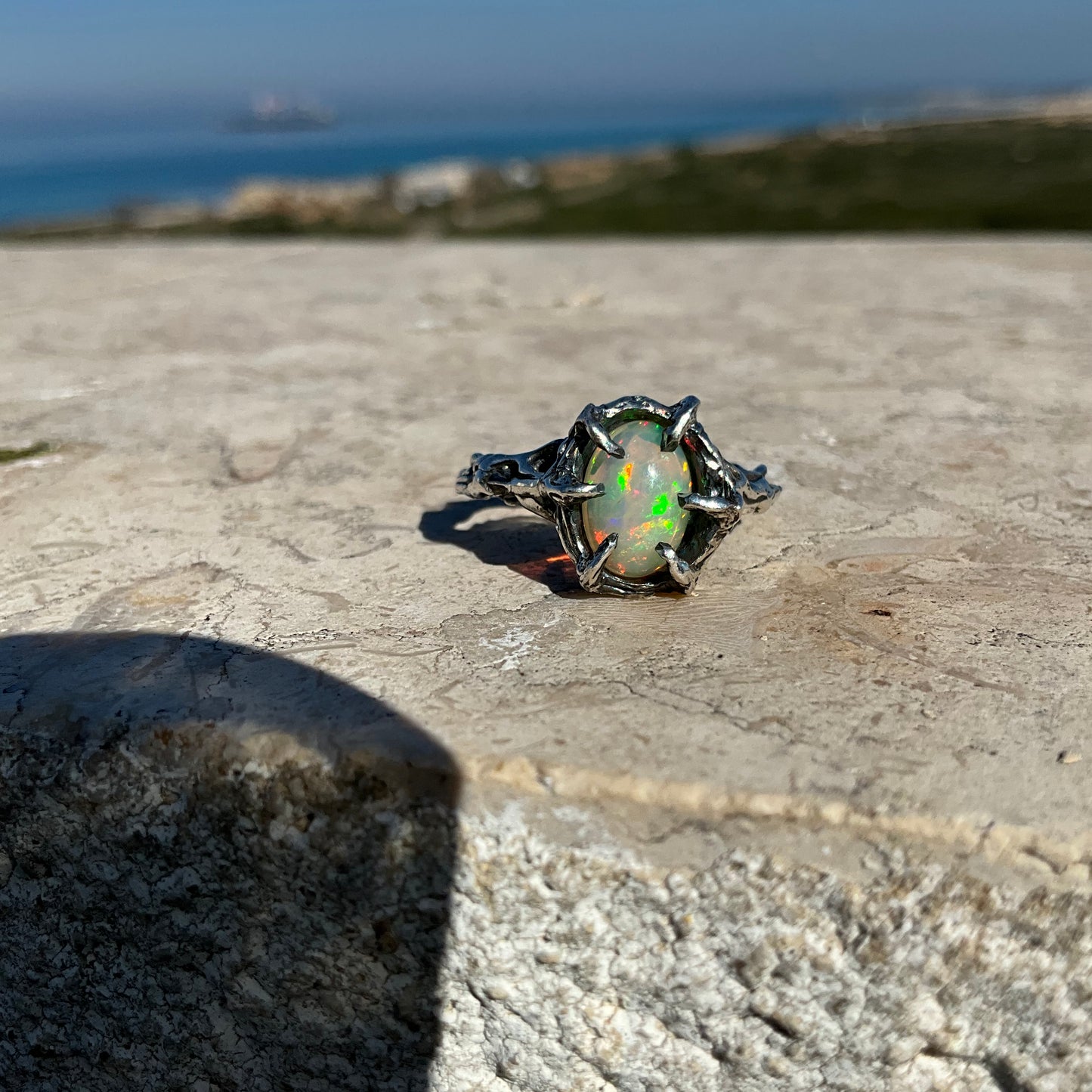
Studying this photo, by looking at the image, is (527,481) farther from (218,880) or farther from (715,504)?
(218,880)

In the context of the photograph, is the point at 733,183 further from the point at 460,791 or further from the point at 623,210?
the point at 460,791

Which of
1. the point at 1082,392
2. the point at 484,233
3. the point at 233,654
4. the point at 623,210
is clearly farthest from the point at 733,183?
the point at 233,654

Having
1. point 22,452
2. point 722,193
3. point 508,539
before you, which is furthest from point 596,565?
point 722,193

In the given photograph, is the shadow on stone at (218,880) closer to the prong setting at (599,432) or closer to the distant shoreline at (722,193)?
the prong setting at (599,432)

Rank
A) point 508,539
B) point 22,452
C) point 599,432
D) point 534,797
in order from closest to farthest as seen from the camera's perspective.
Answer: point 534,797
point 599,432
point 508,539
point 22,452

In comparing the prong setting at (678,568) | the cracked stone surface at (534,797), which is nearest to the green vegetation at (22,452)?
the cracked stone surface at (534,797)
